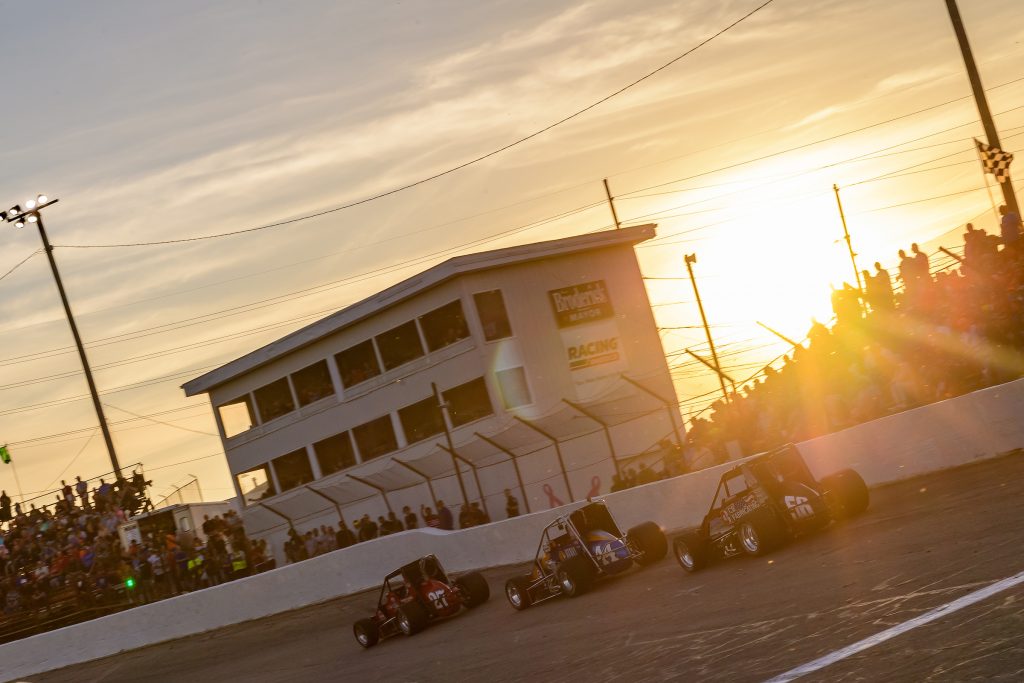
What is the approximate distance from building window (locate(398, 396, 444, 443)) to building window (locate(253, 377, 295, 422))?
5.93 meters

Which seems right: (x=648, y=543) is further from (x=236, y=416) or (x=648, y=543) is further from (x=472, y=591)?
(x=236, y=416)

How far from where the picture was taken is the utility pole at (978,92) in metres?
21.2

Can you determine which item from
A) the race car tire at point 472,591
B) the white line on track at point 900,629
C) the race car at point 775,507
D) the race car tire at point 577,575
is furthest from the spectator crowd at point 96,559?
the white line on track at point 900,629

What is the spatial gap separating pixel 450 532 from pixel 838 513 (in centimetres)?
1242

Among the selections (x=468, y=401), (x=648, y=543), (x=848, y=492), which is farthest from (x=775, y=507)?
(x=468, y=401)

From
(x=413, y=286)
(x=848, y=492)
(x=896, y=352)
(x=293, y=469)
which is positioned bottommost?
(x=848, y=492)

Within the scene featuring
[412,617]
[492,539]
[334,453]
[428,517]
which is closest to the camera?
[412,617]

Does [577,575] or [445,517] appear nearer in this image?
[577,575]

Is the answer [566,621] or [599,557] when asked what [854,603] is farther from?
[599,557]

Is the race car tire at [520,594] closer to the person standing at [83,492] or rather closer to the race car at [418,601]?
the race car at [418,601]

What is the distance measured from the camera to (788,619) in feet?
34.9

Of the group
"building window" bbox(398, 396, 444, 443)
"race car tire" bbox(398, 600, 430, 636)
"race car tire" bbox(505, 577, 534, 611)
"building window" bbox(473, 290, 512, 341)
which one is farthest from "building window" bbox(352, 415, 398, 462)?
"race car tire" bbox(505, 577, 534, 611)

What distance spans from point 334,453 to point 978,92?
2518 cm

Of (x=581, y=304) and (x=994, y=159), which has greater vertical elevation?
(x=581, y=304)
